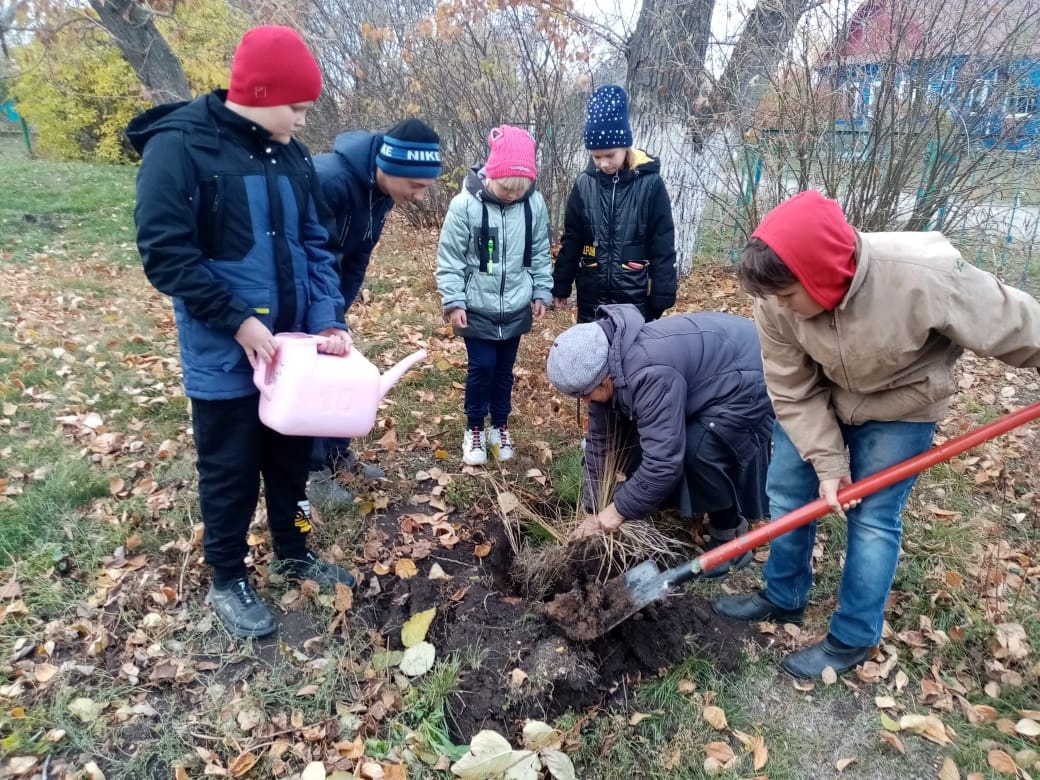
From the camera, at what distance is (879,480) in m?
2.02

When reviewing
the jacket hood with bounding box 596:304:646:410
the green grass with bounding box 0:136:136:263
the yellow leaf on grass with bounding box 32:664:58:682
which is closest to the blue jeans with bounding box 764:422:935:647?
the jacket hood with bounding box 596:304:646:410

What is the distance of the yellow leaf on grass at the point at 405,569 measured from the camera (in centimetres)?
274

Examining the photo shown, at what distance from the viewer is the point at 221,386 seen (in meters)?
2.06

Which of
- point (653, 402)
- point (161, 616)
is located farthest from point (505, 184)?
point (161, 616)

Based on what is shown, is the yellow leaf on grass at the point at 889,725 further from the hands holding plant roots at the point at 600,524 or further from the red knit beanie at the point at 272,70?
the red knit beanie at the point at 272,70

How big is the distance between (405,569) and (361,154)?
1702 mm

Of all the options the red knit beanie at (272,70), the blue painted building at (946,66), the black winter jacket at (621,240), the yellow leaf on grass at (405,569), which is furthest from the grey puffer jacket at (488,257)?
the blue painted building at (946,66)

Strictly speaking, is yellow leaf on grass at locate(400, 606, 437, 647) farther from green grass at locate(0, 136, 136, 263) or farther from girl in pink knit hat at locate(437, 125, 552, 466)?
green grass at locate(0, 136, 136, 263)

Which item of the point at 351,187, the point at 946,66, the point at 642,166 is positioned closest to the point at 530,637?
the point at 351,187

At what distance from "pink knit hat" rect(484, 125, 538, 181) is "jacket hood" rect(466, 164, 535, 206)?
4.5 inches

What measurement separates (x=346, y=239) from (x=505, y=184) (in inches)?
30.4

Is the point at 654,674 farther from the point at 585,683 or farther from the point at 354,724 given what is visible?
the point at 354,724

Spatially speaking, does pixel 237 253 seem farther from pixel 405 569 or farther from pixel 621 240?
pixel 621 240

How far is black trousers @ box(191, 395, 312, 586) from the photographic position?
84.4 inches
